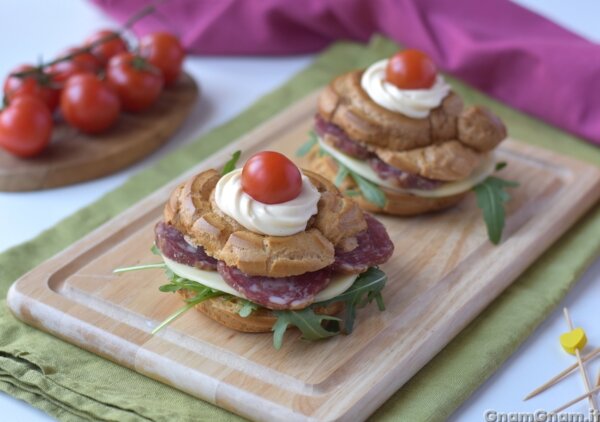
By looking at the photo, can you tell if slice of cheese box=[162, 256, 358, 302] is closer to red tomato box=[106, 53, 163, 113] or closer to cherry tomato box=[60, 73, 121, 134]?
cherry tomato box=[60, 73, 121, 134]

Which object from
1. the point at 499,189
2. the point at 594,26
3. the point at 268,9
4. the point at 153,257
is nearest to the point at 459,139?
the point at 499,189

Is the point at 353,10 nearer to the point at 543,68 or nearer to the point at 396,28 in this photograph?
the point at 396,28

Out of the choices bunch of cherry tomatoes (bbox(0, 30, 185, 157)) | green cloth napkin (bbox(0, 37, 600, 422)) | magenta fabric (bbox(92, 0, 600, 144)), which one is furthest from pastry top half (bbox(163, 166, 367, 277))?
magenta fabric (bbox(92, 0, 600, 144))

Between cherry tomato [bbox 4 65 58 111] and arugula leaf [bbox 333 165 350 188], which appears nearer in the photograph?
arugula leaf [bbox 333 165 350 188]

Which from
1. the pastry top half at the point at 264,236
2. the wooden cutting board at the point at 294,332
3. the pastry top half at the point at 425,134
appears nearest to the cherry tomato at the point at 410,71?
the pastry top half at the point at 425,134

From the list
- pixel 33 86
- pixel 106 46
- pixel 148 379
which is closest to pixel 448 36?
pixel 106 46

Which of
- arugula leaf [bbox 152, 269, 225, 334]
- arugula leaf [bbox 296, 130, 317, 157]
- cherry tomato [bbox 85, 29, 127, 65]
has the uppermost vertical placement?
cherry tomato [bbox 85, 29, 127, 65]

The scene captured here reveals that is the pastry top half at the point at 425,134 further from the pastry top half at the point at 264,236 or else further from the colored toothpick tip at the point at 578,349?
the colored toothpick tip at the point at 578,349

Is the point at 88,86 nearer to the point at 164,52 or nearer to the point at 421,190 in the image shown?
the point at 164,52
